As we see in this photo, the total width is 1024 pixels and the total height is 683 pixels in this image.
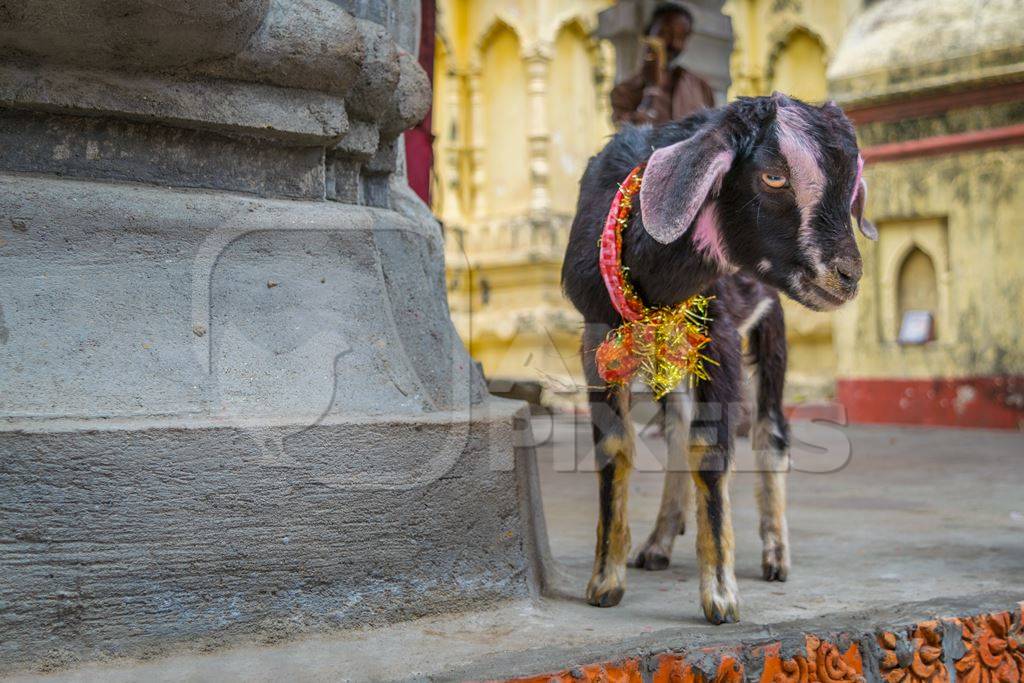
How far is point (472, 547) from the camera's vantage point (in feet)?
8.47

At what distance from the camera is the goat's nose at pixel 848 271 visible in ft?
8.20

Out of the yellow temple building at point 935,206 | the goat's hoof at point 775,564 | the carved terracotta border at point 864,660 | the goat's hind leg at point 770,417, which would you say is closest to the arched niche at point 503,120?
the yellow temple building at point 935,206

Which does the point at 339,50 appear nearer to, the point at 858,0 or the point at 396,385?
A: the point at 396,385

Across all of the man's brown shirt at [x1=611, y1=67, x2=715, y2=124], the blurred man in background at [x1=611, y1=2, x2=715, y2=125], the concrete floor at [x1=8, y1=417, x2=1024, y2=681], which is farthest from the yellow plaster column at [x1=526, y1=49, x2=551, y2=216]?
the concrete floor at [x1=8, y1=417, x2=1024, y2=681]

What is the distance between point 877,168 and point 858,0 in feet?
13.5

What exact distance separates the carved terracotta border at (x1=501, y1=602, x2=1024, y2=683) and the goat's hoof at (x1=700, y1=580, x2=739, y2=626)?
0.65ft

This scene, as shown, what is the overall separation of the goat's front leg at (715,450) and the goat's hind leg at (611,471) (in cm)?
17

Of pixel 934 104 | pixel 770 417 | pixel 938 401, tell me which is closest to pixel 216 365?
pixel 770 417

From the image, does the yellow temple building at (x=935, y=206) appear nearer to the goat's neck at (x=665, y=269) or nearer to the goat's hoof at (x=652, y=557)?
the goat's hoof at (x=652, y=557)

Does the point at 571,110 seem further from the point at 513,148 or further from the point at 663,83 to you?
the point at 663,83

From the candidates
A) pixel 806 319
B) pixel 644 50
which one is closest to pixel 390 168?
pixel 644 50

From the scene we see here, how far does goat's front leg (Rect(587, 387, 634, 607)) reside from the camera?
2.87 metres

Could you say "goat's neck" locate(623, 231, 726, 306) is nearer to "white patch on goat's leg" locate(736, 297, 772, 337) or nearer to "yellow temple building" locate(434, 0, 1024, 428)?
"white patch on goat's leg" locate(736, 297, 772, 337)

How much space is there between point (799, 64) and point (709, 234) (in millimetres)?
11082
